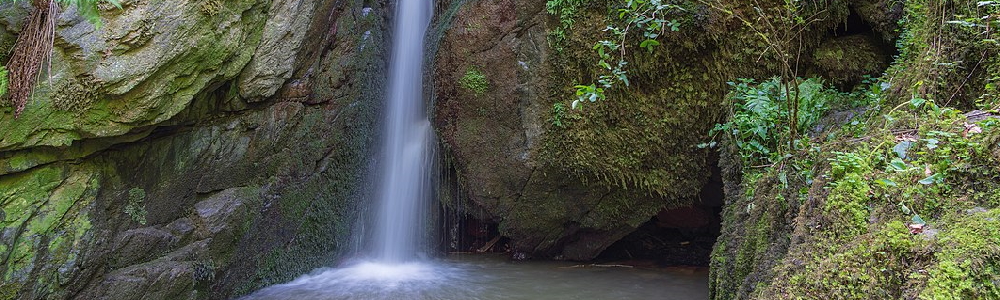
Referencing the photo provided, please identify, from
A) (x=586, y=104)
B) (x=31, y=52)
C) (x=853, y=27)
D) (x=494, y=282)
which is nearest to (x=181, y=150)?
(x=31, y=52)

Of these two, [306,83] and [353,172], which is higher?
[306,83]

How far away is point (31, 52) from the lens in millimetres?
3836

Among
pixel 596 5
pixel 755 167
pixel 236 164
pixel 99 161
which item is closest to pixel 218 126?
pixel 236 164

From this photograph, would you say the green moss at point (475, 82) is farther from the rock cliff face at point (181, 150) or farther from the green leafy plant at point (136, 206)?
the green leafy plant at point (136, 206)

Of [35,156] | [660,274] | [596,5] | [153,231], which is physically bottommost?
[660,274]

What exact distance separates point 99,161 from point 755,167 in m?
4.92

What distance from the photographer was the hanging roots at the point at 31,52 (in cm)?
381

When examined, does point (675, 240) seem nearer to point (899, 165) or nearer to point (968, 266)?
point (899, 165)

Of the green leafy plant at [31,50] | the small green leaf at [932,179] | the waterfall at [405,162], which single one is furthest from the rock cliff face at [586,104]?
the green leafy plant at [31,50]

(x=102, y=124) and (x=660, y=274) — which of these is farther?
(x=660, y=274)

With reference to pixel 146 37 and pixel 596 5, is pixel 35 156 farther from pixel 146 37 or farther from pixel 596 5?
pixel 596 5

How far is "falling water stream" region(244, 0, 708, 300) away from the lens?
5484 mm

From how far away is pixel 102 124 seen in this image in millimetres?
4176

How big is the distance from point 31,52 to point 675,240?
6.72m
